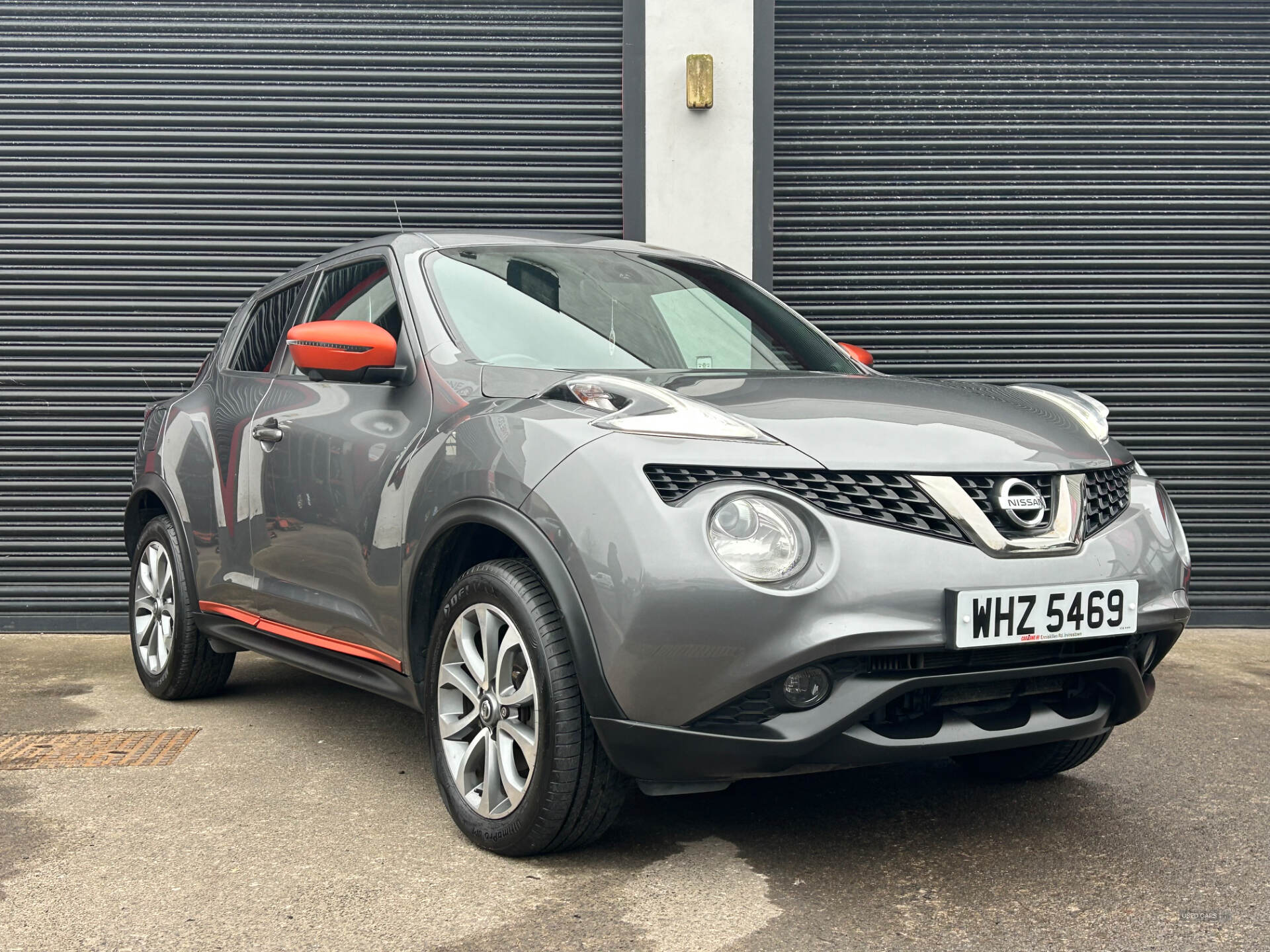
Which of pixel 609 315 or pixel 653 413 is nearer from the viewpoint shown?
pixel 653 413

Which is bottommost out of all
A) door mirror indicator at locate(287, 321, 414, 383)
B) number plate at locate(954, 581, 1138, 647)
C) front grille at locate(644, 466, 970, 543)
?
number plate at locate(954, 581, 1138, 647)

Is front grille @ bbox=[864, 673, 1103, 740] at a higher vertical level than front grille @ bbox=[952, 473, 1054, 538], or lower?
lower

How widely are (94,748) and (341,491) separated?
1.35 m

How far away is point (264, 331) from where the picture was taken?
185 inches

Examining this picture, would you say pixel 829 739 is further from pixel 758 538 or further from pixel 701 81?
pixel 701 81

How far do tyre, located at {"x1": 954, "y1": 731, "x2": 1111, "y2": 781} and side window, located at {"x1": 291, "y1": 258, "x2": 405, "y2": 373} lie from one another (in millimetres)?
2083

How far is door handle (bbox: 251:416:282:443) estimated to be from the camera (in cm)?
404

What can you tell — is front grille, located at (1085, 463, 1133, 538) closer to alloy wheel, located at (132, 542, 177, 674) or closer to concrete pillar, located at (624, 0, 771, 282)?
alloy wheel, located at (132, 542, 177, 674)

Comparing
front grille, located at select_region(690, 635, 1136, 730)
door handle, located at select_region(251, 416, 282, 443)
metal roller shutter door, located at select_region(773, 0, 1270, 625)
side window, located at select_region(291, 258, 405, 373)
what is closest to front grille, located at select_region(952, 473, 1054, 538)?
front grille, located at select_region(690, 635, 1136, 730)

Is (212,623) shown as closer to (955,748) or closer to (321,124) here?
(955,748)

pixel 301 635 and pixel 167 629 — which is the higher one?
pixel 301 635

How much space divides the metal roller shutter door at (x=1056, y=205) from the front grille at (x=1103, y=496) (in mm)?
3817

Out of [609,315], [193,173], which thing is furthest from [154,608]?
[193,173]

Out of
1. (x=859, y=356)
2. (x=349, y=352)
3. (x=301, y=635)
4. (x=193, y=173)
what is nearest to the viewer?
(x=349, y=352)
